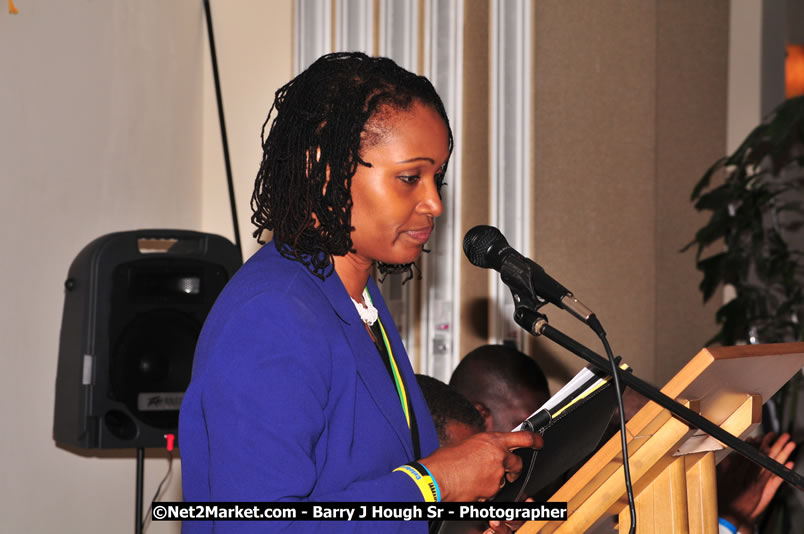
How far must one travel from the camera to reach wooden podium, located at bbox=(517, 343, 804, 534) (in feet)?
4.11

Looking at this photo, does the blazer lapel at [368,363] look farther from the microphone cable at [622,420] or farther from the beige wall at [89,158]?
the beige wall at [89,158]

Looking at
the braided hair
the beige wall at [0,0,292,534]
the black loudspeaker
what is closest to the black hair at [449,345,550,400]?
the black loudspeaker

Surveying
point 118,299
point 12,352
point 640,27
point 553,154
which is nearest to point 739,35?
point 640,27

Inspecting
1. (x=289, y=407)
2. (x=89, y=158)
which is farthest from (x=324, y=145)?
(x=89, y=158)

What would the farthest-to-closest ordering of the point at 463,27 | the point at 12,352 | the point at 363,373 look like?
the point at 463,27, the point at 12,352, the point at 363,373

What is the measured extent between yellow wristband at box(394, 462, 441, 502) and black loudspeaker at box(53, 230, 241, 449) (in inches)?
60.5

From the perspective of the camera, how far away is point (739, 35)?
4.58m

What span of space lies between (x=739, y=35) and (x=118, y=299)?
3436mm

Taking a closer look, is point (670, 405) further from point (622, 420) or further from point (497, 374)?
point (497, 374)

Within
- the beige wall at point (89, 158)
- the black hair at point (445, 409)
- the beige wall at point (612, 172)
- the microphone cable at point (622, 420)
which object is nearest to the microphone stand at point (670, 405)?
the microphone cable at point (622, 420)

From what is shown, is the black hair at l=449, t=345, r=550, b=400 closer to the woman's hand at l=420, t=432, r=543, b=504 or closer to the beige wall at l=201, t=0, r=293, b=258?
the beige wall at l=201, t=0, r=293, b=258

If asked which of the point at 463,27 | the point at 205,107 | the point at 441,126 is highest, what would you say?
the point at 463,27

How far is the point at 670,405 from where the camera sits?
47.4 inches

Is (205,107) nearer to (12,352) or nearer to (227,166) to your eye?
(227,166)
